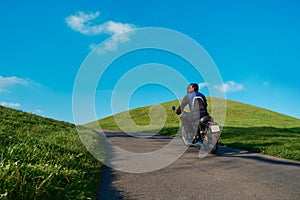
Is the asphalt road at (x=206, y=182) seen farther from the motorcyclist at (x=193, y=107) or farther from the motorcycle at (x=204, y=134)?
the motorcyclist at (x=193, y=107)

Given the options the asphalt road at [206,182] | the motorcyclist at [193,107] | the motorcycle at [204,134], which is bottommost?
the asphalt road at [206,182]

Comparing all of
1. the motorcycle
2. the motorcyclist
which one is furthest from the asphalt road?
the motorcyclist

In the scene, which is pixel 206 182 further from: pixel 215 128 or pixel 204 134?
pixel 204 134

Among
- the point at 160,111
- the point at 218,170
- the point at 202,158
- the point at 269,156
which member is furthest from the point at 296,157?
the point at 160,111

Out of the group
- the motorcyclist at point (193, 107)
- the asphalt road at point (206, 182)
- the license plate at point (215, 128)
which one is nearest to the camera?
the asphalt road at point (206, 182)

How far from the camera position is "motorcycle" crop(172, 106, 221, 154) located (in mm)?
8266

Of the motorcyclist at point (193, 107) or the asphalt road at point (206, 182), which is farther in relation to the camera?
the motorcyclist at point (193, 107)

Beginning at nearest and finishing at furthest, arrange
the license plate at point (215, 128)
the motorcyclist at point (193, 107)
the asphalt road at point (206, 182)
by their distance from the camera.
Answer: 1. the asphalt road at point (206, 182)
2. the license plate at point (215, 128)
3. the motorcyclist at point (193, 107)

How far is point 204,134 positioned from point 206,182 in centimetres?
405

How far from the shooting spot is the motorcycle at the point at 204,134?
8.27 meters

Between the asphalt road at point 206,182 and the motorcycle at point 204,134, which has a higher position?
the motorcycle at point 204,134

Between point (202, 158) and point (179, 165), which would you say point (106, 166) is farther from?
point (202, 158)

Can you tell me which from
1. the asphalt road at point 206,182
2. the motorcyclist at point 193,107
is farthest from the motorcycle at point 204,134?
the asphalt road at point 206,182

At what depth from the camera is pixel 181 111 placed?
1008cm
